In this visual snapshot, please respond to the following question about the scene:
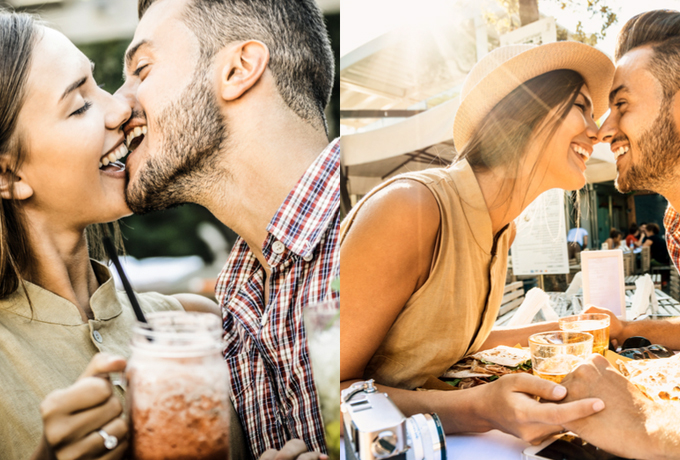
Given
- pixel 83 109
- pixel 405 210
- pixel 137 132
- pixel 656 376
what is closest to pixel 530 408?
pixel 656 376

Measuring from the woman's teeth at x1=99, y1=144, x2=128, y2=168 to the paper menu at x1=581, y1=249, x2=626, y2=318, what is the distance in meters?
1.10

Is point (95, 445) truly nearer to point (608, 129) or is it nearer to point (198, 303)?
point (198, 303)

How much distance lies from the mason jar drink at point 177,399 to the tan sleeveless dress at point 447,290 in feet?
1.45

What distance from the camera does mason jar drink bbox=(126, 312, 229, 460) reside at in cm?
82

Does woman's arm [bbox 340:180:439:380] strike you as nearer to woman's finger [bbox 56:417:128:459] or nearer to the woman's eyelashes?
woman's finger [bbox 56:417:128:459]

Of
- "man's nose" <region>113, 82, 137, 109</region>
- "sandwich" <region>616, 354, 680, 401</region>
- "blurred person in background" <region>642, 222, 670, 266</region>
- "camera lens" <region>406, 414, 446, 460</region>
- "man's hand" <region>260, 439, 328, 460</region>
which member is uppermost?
"man's nose" <region>113, 82, 137, 109</region>

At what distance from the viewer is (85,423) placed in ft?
2.89

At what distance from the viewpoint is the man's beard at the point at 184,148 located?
962mm

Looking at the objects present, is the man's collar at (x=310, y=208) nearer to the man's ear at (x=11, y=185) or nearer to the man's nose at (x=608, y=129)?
the man's ear at (x=11, y=185)

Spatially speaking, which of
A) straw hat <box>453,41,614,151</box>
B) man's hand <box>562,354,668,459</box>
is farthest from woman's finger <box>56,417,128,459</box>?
straw hat <box>453,41,614,151</box>

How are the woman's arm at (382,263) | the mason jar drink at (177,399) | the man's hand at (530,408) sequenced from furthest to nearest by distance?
the woman's arm at (382,263) < the man's hand at (530,408) < the mason jar drink at (177,399)

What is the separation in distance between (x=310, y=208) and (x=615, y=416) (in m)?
0.74

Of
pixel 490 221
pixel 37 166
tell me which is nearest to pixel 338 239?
pixel 490 221

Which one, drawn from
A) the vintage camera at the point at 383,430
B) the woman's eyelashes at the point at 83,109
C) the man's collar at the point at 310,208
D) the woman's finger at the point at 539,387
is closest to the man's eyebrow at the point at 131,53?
the woman's eyelashes at the point at 83,109
